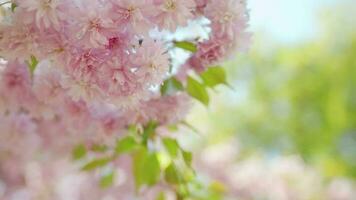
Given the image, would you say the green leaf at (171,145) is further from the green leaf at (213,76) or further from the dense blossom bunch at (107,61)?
the green leaf at (213,76)

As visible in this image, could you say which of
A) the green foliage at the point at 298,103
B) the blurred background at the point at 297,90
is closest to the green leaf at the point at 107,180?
the blurred background at the point at 297,90

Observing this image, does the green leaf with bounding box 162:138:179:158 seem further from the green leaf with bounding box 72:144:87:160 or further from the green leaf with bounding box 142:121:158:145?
the green leaf with bounding box 72:144:87:160

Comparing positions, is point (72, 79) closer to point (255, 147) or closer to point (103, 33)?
point (103, 33)

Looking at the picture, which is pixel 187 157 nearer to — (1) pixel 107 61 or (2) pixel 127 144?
(2) pixel 127 144

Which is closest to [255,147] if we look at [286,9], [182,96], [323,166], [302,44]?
[323,166]

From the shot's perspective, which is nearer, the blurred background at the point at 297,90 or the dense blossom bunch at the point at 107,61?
the dense blossom bunch at the point at 107,61
